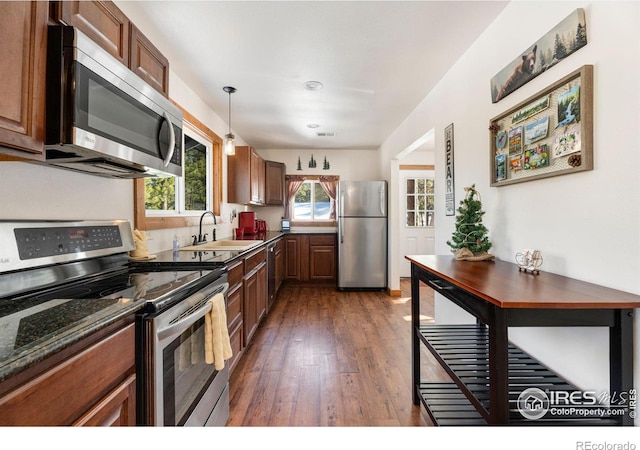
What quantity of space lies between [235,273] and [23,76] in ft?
5.01

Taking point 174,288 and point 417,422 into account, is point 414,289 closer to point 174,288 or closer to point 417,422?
point 417,422

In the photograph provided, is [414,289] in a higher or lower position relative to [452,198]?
lower

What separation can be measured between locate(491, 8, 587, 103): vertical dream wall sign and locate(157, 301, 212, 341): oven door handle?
6.46 feet

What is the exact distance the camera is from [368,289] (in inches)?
190

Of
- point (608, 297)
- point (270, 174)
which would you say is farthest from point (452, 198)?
point (270, 174)

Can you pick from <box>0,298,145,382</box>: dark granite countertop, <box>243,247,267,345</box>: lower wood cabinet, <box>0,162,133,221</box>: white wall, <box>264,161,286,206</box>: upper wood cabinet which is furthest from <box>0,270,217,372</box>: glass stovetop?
<box>264,161,286,206</box>: upper wood cabinet

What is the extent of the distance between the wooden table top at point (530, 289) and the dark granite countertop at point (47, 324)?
119 centimetres

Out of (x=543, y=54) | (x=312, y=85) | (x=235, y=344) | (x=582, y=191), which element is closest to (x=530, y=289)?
(x=582, y=191)

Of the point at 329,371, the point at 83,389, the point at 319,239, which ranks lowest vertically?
the point at 329,371

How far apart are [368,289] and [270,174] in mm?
2534

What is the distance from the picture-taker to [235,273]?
217 centimetres

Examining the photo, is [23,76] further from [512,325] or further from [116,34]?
[512,325]

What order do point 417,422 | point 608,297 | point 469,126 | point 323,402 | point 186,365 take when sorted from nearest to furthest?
point 608,297
point 186,365
point 417,422
point 323,402
point 469,126

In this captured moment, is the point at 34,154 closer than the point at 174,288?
Yes
